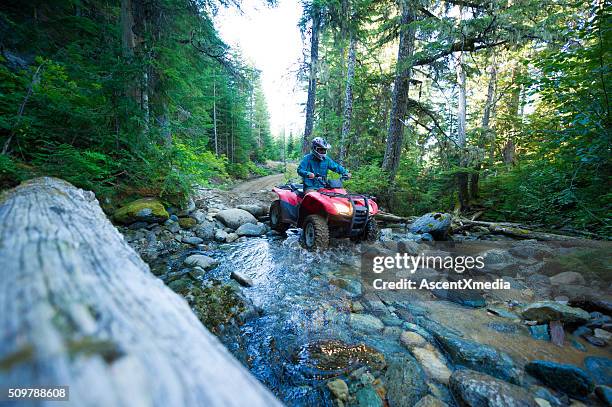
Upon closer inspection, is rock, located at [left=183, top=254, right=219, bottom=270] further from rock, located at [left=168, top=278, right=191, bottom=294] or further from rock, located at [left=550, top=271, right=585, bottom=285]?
rock, located at [left=550, top=271, right=585, bottom=285]

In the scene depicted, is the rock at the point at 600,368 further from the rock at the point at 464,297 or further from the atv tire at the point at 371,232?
the atv tire at the point at 371,232

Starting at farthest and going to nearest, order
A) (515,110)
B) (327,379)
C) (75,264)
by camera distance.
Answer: (515,110) < (327,379) < (75,264)

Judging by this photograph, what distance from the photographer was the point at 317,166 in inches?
248

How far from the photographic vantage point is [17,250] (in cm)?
92

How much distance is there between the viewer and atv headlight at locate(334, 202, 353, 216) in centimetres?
484

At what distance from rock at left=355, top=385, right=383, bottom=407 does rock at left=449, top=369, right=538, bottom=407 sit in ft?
1.88

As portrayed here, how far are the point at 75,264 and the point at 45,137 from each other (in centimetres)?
528

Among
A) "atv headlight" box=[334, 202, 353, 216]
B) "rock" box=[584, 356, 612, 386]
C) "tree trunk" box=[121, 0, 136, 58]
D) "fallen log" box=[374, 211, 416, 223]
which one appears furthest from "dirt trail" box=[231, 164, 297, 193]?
"rock" box=[584, 356, 612, 386]

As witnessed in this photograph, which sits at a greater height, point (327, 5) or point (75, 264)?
point (327, 5)

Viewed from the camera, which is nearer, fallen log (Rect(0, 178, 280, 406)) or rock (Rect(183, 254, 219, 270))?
fallen log (Rect(0, 178, 280, 406))

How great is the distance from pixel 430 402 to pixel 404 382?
220 millimetres

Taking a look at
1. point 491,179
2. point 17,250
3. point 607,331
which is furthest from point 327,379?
point 491,179

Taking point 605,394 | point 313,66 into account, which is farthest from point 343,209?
point 313,66

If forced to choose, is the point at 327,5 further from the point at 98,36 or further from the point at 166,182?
the point at 166,182
